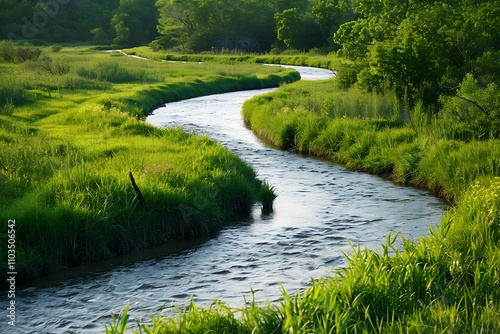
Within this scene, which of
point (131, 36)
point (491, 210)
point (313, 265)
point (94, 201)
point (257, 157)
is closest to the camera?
point (491, 210)

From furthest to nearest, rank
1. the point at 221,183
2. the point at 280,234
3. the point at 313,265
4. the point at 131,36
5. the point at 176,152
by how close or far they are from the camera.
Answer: the point at 131,36
the point at 176,152
the point at 221,183
the point at 280,234
the point at 313,265

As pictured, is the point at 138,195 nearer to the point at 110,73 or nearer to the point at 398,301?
the point at 398,301

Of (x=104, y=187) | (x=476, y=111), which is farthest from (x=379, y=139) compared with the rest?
(x=104, y=187)

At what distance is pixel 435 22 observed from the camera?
966 inches

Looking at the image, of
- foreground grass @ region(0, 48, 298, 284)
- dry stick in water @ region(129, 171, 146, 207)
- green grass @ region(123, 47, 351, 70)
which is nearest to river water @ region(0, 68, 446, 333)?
foreground grass @ region(0, 48, 298, 284)

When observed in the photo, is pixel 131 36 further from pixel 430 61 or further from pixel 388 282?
pixel 388 282

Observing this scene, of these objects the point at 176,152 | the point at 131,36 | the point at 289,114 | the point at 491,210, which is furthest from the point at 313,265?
the point at 131,36

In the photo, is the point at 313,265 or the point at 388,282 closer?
the point at 388,282

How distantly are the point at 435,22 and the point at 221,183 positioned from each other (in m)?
13.7

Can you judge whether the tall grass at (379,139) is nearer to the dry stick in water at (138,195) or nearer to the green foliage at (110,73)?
the dry stick in water at (138,195)

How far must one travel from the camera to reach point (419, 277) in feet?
26.1

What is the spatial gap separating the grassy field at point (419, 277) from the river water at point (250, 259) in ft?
1.70

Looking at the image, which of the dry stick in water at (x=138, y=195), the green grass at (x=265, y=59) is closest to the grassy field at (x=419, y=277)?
the dry stick in water at (x=138, y=195)

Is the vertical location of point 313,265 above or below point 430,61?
below
